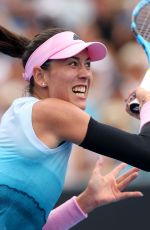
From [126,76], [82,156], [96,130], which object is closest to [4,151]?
[96,130]

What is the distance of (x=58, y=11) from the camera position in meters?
6.51

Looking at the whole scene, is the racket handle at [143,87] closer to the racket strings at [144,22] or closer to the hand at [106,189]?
the hand at [106,189]

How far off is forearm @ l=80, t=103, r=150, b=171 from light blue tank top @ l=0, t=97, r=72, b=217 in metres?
0.19

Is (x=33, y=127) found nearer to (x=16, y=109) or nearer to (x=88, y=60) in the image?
(x=16, y=109)

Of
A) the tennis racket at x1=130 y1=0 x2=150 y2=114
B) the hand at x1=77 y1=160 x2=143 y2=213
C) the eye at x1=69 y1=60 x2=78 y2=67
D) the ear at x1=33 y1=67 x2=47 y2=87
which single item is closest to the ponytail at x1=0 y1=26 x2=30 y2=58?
the ear at x1=33 y1=67 x2=47 y2=87

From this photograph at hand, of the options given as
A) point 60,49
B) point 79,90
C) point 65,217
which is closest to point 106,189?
point 65,217

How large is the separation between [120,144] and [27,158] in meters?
0.42

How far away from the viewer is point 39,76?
3.25 m

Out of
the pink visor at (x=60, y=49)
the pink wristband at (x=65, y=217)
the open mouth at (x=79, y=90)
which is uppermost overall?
the pink visor at (x=60, y=49)

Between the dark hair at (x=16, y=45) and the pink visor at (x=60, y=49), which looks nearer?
the pink visor at (x=60, y=49)

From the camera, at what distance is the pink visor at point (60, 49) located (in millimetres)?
3166

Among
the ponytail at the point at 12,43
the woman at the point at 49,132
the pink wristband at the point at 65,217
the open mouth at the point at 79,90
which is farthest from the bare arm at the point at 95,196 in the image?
the ponytail at the point at 12,43

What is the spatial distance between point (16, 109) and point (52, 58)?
0.93 ft

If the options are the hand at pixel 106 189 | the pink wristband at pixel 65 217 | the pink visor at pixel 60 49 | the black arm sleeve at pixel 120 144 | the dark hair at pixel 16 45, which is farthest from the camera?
the pink wristband at pixel 65 217
